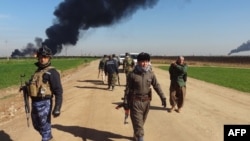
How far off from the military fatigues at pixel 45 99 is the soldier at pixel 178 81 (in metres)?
6.80

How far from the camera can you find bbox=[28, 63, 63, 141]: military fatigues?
7.43m

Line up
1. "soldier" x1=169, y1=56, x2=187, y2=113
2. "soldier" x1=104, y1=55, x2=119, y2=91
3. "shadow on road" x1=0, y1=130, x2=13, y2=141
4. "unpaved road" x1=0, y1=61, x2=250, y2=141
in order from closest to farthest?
"unpaved road" x1=0, y1=61, x2=250, y2=141
"shadow on road" x1=0, y1=130, x2=13, y2=141
"soldier" x1=169, y1=56, x2=187, y2=113
"soldier" x1=104, y1=55, x2=119, y2=91

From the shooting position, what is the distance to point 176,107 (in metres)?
14.9

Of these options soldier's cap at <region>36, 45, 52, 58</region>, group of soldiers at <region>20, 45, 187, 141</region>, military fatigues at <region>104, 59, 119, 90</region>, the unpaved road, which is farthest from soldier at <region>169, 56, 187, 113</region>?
military fatigues at <region>104, 59, 119, 90</region>

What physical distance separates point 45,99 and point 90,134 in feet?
9.95

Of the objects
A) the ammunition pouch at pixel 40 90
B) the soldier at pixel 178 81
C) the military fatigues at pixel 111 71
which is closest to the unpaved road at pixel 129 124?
the soldier at pixel 178 81

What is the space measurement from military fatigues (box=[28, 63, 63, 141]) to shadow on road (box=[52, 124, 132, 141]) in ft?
7.61

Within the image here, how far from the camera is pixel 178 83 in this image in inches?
541

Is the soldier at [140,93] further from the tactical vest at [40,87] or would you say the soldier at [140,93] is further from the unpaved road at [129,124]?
the tactical vest at [40,87]

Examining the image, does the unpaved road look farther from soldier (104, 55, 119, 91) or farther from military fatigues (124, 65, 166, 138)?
soldier (104, 55, 119, 91)

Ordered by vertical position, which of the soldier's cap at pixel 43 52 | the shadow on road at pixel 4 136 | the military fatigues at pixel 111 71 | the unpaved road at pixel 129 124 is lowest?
the shadow on road at pixel 4 136

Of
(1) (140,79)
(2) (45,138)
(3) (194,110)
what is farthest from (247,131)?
(3) (194,110)

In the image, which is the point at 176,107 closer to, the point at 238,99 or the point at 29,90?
the point at 238,99

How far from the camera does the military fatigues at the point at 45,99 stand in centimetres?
743
